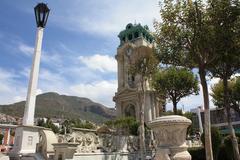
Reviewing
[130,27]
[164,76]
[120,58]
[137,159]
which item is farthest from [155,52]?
[130,27]

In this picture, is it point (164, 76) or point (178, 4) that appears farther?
point (164, 76)

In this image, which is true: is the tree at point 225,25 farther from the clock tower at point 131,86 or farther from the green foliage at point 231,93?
the clock tower at point 131,86

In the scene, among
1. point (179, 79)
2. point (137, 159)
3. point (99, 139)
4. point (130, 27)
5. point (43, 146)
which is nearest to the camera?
point (43, 146)

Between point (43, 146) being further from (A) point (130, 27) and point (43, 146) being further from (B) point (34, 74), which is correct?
(A) point (130, 27)

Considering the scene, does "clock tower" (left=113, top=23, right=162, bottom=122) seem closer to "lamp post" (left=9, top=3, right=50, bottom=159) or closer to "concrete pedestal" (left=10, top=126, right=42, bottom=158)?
"lamp post" (left=9, top=3, right=50, bottom=159)

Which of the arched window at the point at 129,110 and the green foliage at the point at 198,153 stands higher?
the arched window at the point at 129,110

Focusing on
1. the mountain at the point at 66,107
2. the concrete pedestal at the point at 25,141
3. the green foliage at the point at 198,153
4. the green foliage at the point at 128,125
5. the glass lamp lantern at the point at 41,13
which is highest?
the mountain at the point at 66,107

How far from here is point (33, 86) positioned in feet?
50.8

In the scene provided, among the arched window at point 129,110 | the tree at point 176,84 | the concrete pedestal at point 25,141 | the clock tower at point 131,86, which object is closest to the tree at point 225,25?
the concrete pedestal at point 25,141

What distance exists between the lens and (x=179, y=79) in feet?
103

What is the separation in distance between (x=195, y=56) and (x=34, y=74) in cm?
1010

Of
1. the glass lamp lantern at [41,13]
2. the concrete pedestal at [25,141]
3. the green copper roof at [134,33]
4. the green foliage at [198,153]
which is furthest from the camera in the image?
the green copper roof at [134,33]

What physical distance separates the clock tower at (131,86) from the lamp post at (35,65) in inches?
1114

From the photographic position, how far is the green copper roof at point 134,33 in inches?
2045
